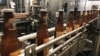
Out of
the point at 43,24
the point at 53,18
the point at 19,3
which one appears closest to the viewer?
the point at 43,24

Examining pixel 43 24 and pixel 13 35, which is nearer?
pixel 13 35

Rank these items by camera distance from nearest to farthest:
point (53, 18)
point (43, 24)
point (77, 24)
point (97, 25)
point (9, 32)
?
point (9, 32)
point (43, 24)
point (77, 24)
point (97, 25)
point (53, 18)

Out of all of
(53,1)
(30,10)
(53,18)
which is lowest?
(53,18)

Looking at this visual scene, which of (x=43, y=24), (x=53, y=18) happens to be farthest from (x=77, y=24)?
(x=53, y=18)

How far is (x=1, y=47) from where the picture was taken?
0.39 metres

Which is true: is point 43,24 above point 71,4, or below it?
below

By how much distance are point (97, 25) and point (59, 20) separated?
1061 mm

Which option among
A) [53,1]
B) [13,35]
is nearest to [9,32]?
[13,35]

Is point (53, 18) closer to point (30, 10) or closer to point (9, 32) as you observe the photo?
point (30, 10)

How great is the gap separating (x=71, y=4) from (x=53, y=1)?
0.63m

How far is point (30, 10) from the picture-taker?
452cm

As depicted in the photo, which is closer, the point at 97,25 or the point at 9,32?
the point at 9,32

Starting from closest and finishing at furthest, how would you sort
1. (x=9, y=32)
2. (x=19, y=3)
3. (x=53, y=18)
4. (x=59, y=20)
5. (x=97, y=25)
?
1. (x=9, y=32)
2. (x=59, y=20)
3. (x=97, y=25)
4. (x=19, y=3)
5. (x=53, y=18)

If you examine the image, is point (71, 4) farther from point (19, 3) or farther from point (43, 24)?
point (43, 24)
